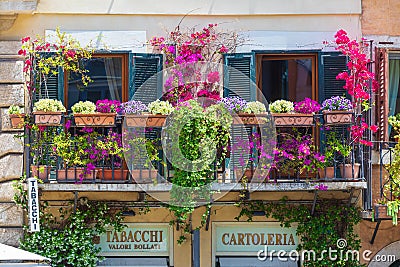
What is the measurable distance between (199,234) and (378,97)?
307 cm

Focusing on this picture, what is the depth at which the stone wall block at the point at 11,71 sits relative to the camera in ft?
43.8

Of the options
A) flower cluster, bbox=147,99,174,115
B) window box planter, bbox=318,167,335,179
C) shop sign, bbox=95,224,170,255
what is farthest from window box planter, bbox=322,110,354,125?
shop sign, bbox=95,224,170,255

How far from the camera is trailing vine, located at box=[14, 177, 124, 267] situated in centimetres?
1289

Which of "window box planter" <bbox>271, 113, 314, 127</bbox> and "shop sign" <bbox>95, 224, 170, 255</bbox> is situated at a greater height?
"window box planter" <bbox>271, 113, 314, 127</bbox>

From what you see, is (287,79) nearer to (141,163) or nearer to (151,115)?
(151,115)

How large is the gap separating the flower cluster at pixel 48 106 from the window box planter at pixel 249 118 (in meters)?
2.25

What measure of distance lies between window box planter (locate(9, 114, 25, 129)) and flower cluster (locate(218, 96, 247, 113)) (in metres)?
2.58

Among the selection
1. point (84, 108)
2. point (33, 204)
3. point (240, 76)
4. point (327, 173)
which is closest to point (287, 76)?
point (240, 76)

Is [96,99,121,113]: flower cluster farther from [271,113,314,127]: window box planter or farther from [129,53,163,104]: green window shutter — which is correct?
[271,113,314,127]: window box planter

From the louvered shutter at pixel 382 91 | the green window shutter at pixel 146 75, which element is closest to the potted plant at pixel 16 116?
the green window shutter at pixel 146 75

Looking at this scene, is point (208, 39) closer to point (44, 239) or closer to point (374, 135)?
point (374, 135)

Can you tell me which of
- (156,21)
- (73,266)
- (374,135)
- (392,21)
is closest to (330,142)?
(374,135)

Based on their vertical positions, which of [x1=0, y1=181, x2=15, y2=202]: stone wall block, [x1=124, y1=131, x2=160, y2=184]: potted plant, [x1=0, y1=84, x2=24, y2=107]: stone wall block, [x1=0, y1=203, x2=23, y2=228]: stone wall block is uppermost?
[x1=0, y1=84, x2=24, y2=107]: stone wall block

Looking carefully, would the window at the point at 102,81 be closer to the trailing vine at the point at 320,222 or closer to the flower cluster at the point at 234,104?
the flower cluster at the point at 234,104
